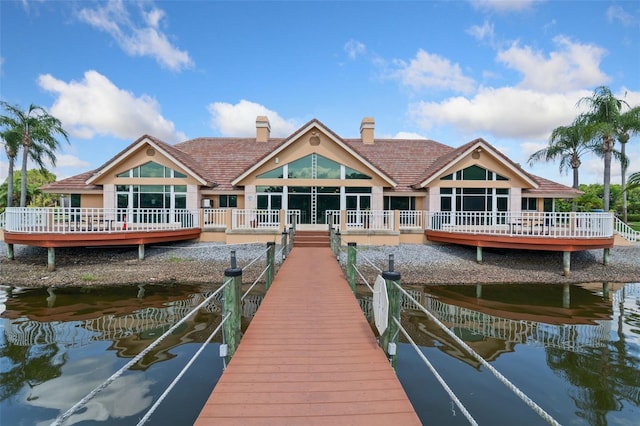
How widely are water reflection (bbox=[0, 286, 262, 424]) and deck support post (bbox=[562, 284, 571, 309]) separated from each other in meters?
9.19

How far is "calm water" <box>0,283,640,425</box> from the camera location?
4891mm

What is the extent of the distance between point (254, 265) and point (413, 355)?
831 cm

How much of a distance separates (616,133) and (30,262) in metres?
31.7

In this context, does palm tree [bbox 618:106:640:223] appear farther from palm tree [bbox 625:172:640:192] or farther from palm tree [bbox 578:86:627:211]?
palm tree [bbox 625:172:640:192]

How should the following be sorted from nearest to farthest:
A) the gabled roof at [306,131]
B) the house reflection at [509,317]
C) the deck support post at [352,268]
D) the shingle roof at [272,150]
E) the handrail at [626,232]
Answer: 1. the house reflection at [509,317]
2. the deck support post at [352,268]
3. the gabled roof at [306,131]
4. the shingle roof at [272,150]
5. the handrail at [626,232]

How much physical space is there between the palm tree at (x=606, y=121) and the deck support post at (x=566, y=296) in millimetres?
12200

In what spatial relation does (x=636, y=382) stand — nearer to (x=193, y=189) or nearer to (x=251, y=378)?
(x=251, y=378)

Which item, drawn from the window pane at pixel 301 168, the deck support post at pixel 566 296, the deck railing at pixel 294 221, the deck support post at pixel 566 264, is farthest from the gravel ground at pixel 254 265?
the window pane at pixel 301 168

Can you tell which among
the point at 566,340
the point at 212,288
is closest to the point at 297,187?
the point at 212,288

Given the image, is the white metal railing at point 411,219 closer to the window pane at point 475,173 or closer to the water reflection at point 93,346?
the window pane at point 475,173

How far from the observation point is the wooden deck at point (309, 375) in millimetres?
3287

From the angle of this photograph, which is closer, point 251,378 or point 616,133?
point 251,378

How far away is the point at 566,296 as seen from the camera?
35.1 feet

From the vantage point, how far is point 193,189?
716 inches
